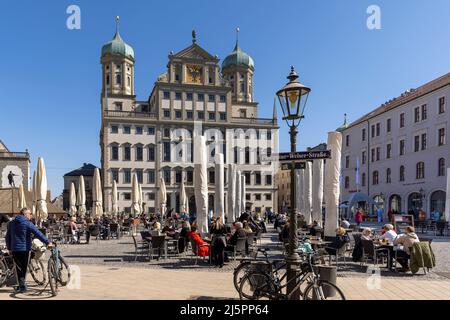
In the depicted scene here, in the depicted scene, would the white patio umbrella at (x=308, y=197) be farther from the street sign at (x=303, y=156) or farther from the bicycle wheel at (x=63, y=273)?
the bicycle wheel at (x=63, y=273)

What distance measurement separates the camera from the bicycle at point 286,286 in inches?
239

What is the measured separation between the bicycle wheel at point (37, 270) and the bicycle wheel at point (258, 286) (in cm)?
467

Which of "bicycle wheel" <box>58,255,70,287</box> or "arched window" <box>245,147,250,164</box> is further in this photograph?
"arched window" <box>245,147,250,164</box>

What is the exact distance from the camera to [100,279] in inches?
361

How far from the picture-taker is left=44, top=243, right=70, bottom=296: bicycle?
297 inches

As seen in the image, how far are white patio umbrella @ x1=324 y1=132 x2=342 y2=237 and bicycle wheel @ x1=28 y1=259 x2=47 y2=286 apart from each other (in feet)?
27.1

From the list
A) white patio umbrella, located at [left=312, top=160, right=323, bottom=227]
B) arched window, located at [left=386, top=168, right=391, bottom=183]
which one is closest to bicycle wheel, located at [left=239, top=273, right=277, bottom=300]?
white patio umbrella, located at [left=312, top=160, right=323, bottom=227]

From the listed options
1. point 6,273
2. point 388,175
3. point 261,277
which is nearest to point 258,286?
point 261,277

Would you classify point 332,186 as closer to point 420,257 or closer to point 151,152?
point 420,257

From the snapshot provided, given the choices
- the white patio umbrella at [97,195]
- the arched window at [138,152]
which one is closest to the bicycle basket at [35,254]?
the white patio umbrella at [97,195]

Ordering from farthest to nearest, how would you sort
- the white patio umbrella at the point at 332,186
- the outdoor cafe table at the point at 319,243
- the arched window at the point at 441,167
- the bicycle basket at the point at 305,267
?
1. the arched window at the point at 441,167
2. the white patio umbrella at the point at 332,186
3. the outdoor cafe table at the point at 319,243
4. the bicycle basket at the point at 305,267

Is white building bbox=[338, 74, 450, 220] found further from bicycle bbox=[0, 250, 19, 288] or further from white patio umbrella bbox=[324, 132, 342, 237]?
bicycle bbox=[0, 250, 19, 288]
